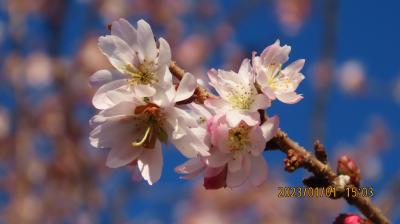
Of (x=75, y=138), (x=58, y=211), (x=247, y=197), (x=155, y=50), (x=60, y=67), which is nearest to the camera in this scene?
(x=155, y=50)

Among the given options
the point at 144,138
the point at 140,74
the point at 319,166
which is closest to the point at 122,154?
the point at 144,138

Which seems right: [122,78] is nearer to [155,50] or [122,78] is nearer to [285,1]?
Result: [155,50]

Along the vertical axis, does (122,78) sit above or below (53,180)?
above

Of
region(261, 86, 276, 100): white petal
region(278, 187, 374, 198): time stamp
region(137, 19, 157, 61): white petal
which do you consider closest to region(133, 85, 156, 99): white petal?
region(137, 19, 157, 61): white petal

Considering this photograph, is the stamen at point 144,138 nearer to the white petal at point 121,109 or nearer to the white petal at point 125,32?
the white petal at point 121,109

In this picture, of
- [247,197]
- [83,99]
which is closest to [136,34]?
[83,99]

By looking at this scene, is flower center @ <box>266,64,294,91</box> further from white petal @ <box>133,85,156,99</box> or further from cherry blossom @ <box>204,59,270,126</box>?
white petal @ <box>133,85,156,99</box>
